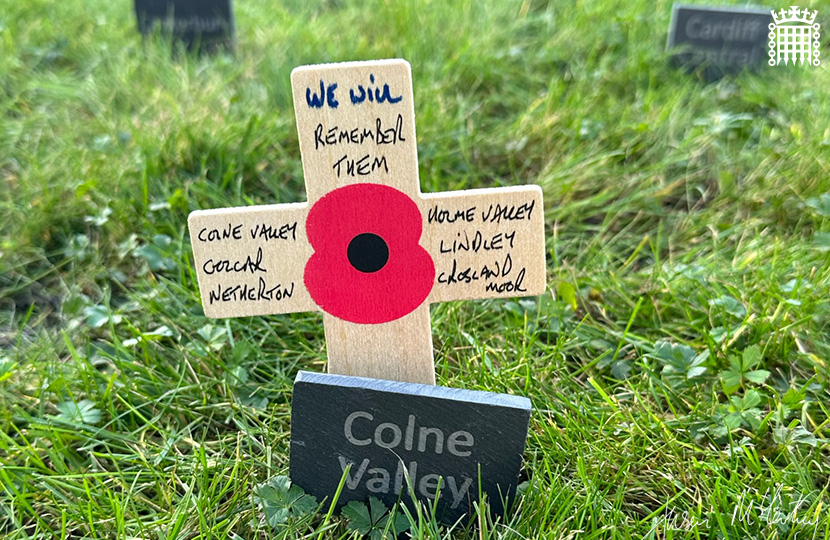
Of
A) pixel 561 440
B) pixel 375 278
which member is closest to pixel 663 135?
pixel 561 440

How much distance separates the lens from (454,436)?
117 cm

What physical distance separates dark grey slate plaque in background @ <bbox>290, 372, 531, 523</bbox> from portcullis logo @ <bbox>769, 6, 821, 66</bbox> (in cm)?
244

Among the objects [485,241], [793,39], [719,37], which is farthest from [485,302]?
[793,39]

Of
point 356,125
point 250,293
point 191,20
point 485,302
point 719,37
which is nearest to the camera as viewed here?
point 356,125

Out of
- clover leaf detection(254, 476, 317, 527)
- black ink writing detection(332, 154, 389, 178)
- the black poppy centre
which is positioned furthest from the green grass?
black ink writing detection(332, 154, 389, 178)

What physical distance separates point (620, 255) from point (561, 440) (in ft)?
2.60

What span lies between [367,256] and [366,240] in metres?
0.03

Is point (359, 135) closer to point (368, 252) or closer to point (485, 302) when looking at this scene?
point (368, 252)

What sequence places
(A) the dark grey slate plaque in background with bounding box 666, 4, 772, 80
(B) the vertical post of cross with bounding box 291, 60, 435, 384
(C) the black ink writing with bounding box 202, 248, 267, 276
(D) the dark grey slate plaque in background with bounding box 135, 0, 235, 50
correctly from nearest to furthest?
1. (B) the vertical post of cross with bounding box 291, 60, 435, 384
2. (C) the black ink writing with bounding box 202, 248, 267, 276
3. (A) the dark grey slate plaque in background with bounding box 666, 4, 772, 80
4. (D) the dark grey slate plaque in background with bounding box 135, 0, 235, 50

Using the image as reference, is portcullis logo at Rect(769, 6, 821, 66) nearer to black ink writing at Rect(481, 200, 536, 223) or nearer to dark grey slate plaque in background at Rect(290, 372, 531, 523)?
black ink writing at Rect(481, 200, 536, 223)

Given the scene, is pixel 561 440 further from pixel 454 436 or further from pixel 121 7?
pixel 121 7

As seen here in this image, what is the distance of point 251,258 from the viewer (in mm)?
1182

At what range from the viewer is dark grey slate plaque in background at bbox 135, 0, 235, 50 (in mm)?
3131

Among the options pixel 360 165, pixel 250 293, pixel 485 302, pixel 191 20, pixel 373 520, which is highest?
pixel 191 20
